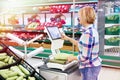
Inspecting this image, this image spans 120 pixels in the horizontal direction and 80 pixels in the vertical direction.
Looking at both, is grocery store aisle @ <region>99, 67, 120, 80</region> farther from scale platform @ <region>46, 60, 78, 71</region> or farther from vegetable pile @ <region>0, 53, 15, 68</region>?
vegetable pile @ <region>0, 53, 15, 68</region>

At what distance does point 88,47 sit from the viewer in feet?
8.44

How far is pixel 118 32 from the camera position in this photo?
5230 mm

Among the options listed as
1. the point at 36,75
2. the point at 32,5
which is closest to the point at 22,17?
the point at 32,5

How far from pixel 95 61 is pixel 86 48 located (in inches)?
9.5

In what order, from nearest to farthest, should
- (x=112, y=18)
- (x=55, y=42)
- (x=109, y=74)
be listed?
(x=55, y=42) → (x=109, y=74) → (x=112, y=18)

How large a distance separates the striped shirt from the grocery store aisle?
2342 mm

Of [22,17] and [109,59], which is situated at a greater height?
[22,17]

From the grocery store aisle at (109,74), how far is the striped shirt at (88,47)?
2342 millimetres

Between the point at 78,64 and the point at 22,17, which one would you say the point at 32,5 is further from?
the point at 78,64

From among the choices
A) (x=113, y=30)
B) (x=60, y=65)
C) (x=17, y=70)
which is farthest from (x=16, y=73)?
(x=113, y=30)

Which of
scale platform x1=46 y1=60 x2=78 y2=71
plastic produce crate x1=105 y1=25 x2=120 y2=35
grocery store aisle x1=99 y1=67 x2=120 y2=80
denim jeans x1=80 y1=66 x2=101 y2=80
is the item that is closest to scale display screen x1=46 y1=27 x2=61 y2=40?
scale platform x1=46 y1=60 x2=78 y2=71

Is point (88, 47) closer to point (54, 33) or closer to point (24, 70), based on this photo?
point (54, 33)

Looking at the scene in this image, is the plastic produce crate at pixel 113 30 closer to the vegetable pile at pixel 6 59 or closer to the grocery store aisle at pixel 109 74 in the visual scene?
the grocery store aisle at pixel 109 74

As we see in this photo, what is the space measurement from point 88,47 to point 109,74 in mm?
2752
